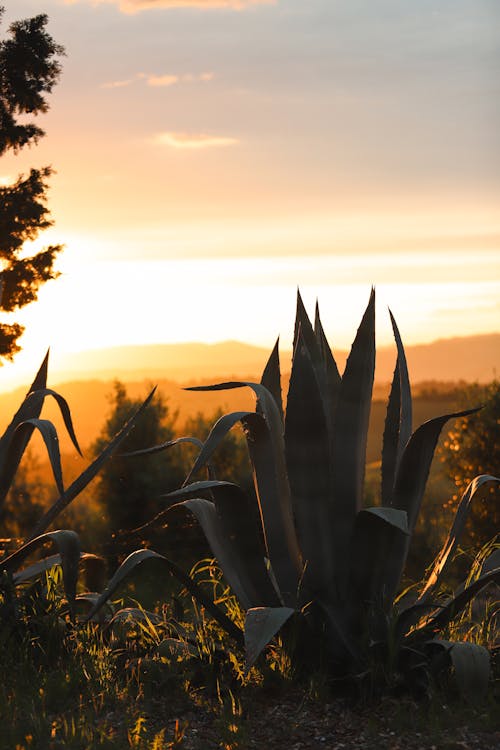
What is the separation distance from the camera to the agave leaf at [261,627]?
3398mm

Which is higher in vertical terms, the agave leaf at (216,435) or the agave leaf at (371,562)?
the agave leaf at (216,435)

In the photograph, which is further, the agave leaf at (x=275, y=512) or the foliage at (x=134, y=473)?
the foliage at (x=134, y=473)

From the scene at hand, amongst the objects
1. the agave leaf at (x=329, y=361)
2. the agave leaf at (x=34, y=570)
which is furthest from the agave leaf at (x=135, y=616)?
the agave leaf at (x=329, y=361)

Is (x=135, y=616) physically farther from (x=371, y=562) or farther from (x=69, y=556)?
(x=371, y=562)

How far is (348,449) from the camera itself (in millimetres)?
4086

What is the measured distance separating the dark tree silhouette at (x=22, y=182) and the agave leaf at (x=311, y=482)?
777cm

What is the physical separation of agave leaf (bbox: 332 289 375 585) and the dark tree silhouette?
7.75 metres

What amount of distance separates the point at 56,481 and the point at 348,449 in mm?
1416

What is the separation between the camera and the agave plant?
4281 mm

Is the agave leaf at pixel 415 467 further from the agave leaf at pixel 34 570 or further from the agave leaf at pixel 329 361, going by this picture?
the agave leaf at pixel 34 570

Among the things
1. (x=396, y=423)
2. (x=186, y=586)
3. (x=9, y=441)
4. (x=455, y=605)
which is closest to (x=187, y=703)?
(x=186, y=586)

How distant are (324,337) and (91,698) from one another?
6.87 ft

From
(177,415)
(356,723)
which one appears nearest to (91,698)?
(356,723)

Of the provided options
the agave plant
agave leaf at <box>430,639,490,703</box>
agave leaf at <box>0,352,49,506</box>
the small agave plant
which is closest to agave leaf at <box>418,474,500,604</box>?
the small agave plant
